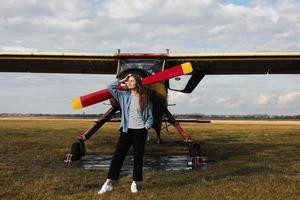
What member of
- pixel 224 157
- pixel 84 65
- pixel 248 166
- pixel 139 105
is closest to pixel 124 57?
pixel 84 65

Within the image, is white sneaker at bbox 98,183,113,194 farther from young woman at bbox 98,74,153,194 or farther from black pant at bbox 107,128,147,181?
black pant at bbox 107,128,147,181

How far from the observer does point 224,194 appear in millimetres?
6469

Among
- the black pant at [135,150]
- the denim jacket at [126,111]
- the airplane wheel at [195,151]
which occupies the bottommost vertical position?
the airplane wheel at [195,151]

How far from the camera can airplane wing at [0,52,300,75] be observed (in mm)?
13289

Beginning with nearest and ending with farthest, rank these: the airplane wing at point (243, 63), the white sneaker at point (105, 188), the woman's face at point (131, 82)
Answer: the white sneaker at point (105, 188) → the woman's face at point (131, 82) → the airplane wing at point (243, 63)

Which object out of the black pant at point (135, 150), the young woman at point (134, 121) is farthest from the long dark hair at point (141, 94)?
the black pant at point (135, 150)

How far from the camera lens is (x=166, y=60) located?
13.1m

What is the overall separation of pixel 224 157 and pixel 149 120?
18.9 feet

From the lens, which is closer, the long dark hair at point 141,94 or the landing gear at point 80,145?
the long dark hair at point 141,94

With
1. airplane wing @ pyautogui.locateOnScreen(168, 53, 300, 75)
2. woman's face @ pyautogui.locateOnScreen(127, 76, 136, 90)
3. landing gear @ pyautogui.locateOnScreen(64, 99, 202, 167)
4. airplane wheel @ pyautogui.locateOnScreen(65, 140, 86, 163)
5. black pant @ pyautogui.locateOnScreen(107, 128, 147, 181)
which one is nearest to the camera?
woman's face @ pyautogui.locateOnScreen(127, 76, 136, 90)

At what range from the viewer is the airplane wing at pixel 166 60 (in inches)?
523

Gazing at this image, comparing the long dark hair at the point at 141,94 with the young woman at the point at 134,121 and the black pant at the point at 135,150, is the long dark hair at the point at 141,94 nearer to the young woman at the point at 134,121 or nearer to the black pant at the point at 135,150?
the young woman at the point at 134,121

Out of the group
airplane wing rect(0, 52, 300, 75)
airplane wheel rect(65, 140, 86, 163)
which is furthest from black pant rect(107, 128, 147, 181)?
airplane wing rect(0, 52, 300, 75)

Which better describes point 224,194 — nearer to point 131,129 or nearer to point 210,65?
point 131,129
